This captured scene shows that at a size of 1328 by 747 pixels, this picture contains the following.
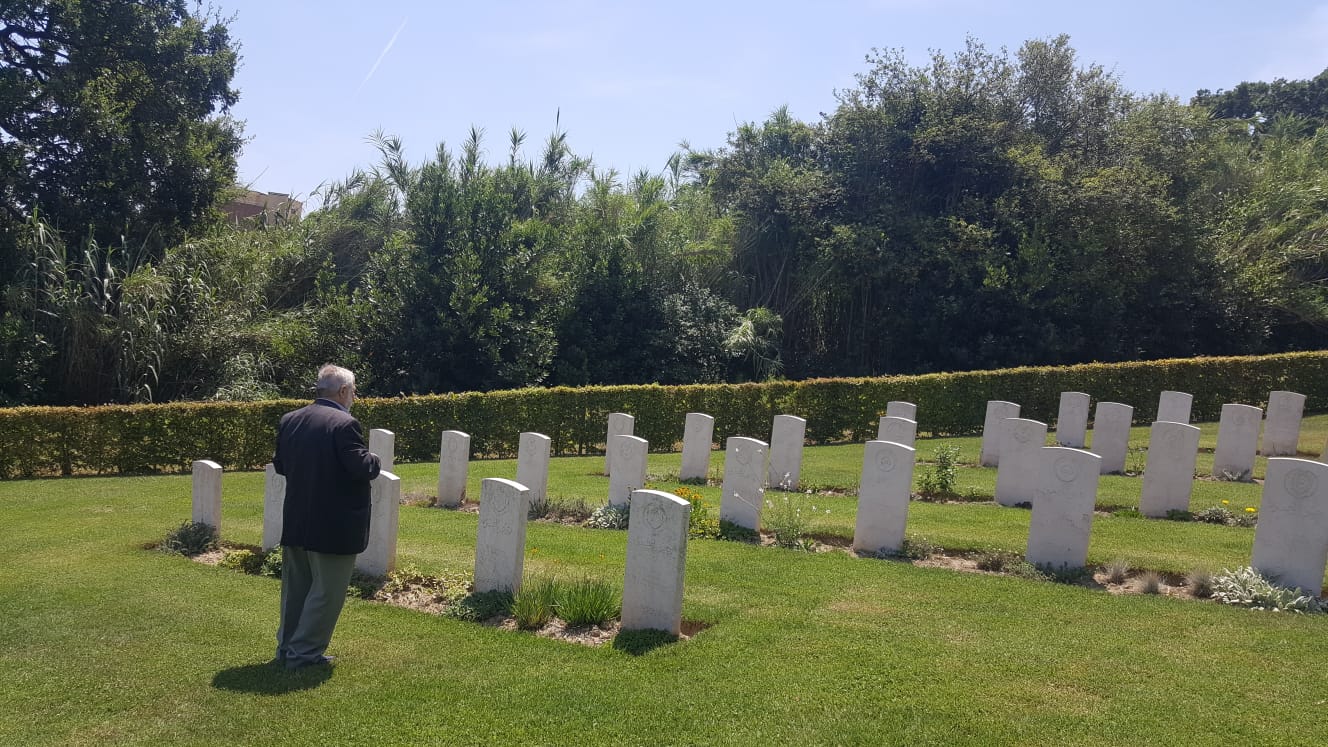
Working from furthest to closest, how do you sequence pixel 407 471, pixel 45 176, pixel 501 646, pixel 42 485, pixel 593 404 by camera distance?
pixel 45 176 → pixel 593 404 → pixel 407 471 → pixel 42 485 → pixel 501 646

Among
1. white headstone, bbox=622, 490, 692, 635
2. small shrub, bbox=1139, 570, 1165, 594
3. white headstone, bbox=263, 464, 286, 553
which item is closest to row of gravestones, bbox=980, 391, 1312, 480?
small shrub, bbox=1139, 570, 1165, 594

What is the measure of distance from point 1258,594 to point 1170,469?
13.1 ft

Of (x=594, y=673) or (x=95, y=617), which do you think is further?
(x=95, y=617)

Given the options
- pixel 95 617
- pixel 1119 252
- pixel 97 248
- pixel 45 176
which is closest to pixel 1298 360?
pixel 1119 252

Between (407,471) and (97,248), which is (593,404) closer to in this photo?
(407,471)

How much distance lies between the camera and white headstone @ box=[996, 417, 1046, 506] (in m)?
12.1

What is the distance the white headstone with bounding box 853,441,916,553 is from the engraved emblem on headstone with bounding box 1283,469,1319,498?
316cm

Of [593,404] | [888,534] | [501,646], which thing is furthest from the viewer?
[593,404]

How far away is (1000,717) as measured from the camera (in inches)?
193

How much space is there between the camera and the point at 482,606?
284 inches

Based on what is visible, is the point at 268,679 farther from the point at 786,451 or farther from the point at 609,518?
the point at 786,451

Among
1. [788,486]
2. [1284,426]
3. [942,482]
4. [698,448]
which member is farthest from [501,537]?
[1284,426]

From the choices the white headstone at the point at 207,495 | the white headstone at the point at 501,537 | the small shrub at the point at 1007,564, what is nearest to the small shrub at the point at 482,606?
the white headstone at the point at 501,537

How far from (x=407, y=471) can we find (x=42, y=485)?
18.6 ft
